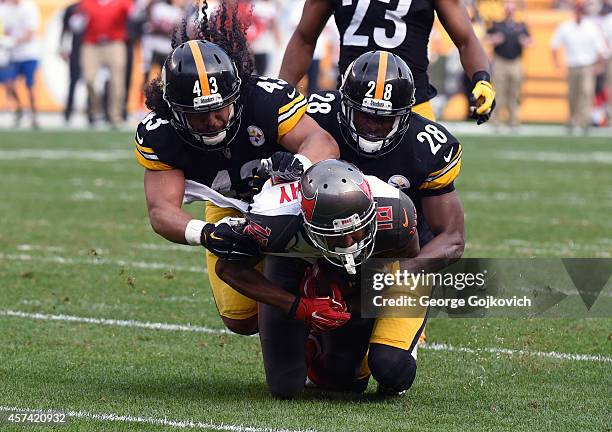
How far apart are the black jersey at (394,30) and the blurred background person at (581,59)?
1256cm

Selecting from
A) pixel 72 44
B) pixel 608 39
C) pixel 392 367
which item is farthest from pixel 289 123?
pixel 608 39

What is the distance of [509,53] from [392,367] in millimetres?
14061

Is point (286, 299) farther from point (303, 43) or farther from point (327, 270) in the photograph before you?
point (303, 43)

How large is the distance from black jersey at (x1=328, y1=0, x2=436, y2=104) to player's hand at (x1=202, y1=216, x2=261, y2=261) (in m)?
1.62

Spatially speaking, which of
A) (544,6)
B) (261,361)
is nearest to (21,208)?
(261,361)

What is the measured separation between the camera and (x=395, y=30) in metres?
5.50

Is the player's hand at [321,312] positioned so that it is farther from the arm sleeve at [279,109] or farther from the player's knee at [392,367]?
the arm sleeve at [279,109]

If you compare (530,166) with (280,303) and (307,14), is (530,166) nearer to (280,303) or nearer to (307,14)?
(307,14)

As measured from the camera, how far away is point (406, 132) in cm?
443

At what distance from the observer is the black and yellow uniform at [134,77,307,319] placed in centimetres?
441

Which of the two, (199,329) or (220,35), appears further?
(199,329)

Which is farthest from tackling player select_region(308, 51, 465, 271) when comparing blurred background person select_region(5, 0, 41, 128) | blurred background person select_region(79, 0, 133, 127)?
blurred background person select_region(5, 0, 41, 128)

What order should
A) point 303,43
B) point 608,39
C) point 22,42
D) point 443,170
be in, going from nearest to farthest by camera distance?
1. point 443,170
2. point 303,43
3. point 22,42
4. point 608,39

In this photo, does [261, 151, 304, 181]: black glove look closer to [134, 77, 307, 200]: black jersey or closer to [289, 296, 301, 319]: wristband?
[134, 77, 307, 200]: black jersey
